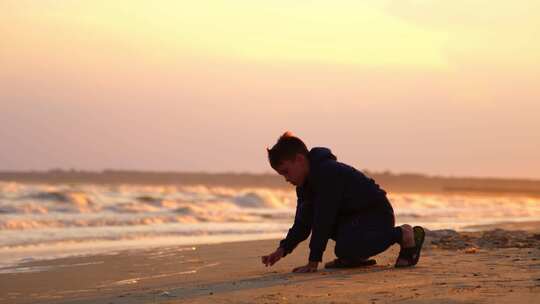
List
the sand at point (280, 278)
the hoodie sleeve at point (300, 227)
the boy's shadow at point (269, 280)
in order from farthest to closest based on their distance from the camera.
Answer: the hoodie sleeve at point (300, 227), the boy's shadow at point (269, 280), the sand at point (280, 278)

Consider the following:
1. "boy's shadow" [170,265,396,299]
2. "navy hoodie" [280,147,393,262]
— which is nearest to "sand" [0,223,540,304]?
"boy's shadow" [170,265,396,299]

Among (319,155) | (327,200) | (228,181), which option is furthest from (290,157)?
(228,181)

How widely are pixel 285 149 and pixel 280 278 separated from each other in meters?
0.87

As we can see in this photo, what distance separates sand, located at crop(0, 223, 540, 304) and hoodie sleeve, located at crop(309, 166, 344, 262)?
27cm

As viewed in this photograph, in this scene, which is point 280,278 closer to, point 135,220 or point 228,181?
point 135,220

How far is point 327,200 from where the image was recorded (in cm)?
630

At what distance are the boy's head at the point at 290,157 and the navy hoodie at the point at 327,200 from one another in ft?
0.23

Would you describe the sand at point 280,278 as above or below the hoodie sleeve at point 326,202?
below

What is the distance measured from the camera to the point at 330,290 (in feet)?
16.8

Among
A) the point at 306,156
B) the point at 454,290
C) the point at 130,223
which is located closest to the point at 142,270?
the point at 306,156

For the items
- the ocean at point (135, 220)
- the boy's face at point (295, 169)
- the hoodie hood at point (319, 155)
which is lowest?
the ocean at point (135, 220)

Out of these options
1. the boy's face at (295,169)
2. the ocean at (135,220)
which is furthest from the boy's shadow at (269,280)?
the ocean at (135,220)

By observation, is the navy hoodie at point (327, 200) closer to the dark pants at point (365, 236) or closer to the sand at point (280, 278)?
the dark pants at point (365, 236)

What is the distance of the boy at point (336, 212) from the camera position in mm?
6266
